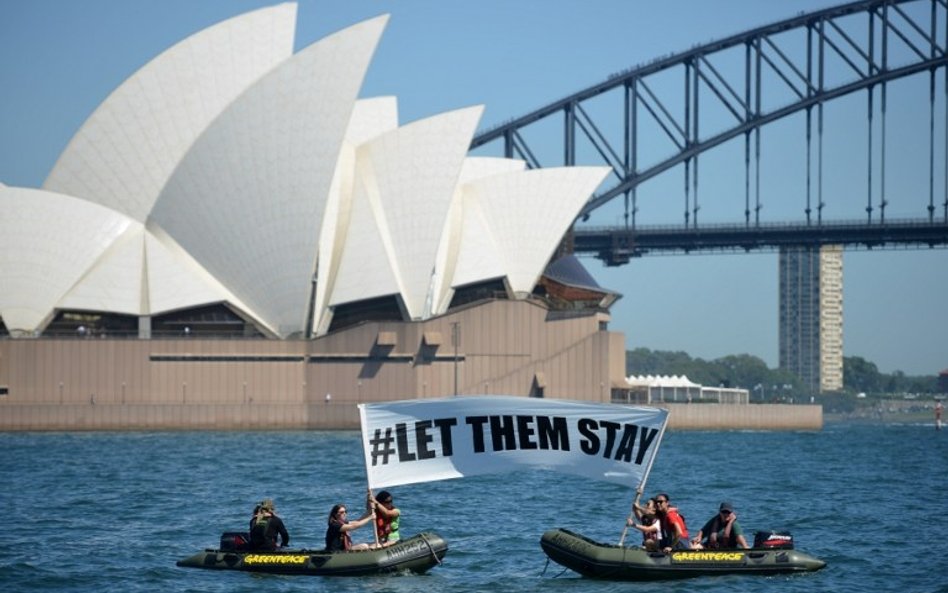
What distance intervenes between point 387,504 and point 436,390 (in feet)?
177

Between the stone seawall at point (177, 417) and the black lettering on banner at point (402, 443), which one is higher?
the black lettering on banner at point (402, 443)

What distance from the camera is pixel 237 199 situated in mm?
77562

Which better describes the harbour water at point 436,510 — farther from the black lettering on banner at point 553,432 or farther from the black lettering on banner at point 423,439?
the black lettering on banner at point 553,432

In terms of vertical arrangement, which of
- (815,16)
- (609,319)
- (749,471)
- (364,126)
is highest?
(815,16)

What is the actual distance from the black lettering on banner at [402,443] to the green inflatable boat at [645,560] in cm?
263

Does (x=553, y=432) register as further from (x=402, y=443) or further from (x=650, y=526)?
(x=650, y=526)

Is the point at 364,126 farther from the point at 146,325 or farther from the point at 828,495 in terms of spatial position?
the point at 828,495

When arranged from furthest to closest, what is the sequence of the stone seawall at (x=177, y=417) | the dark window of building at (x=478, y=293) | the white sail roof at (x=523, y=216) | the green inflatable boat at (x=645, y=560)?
1. the white sail roof at (x=523, y=216)
2. the dark window of building at (x=478, y=293)
3. the stone seawall at (x=177, y=417)
4. the green inflatable boat at (x=645, y=560)

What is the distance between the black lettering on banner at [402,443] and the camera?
27984mm

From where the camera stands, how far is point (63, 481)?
48.5m

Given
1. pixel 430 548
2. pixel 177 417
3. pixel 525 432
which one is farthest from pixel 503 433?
pixel 177 417

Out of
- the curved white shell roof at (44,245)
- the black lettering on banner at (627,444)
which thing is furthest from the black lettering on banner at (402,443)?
the curved white shell roof at (44,245)

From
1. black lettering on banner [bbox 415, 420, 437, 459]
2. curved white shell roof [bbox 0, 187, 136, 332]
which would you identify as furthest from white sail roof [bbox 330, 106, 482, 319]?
black lettering on banner [bbox 415, 420, 437, 459]

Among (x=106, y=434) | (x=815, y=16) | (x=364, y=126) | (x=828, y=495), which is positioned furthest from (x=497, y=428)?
(x=815, y=16)
